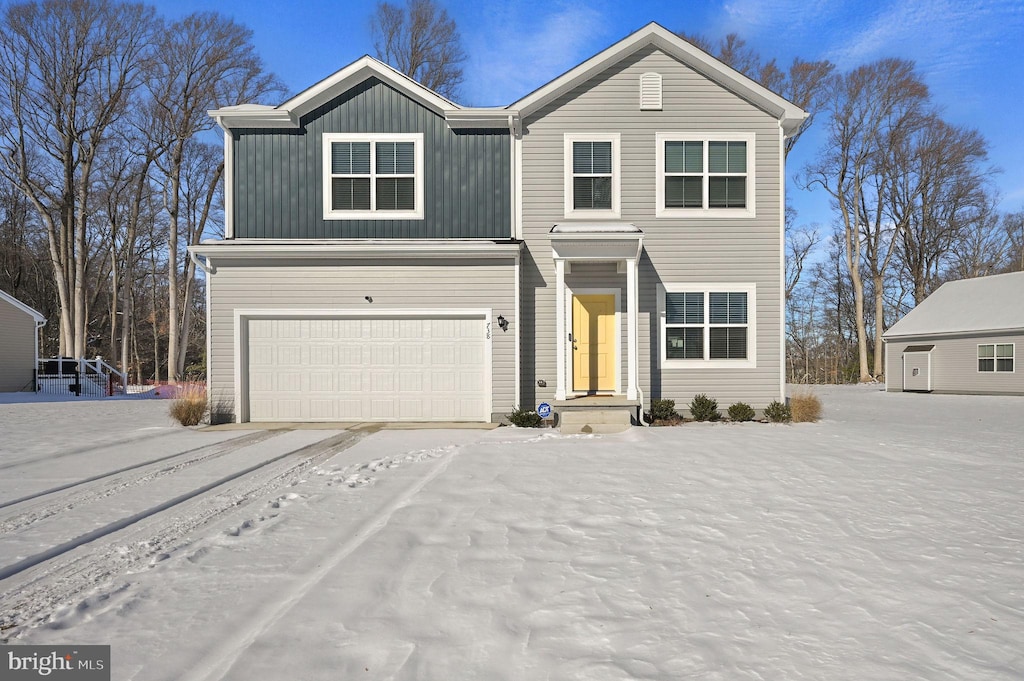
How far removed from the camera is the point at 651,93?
10.6 meters

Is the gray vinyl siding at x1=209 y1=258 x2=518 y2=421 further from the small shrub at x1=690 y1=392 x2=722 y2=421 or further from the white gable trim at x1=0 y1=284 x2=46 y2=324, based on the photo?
the white gable trim at x1=0 y1=284 x2=46 y2=324

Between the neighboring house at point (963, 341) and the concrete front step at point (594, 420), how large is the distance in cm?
1778

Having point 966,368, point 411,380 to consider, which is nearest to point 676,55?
point 411,380

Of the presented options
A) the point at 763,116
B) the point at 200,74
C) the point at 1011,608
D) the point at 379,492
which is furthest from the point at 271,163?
the point at 200,74

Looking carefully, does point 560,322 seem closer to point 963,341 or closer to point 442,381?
point 442,381

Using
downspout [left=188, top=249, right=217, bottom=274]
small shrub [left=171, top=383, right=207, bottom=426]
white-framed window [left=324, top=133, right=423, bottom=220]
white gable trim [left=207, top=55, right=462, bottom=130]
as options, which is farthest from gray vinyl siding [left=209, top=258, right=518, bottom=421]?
white gable trim [left=207, top=55, right=462, bottom=130]

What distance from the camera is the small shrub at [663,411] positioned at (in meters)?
10.1

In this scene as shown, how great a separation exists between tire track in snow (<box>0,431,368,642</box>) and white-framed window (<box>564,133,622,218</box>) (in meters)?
7.21

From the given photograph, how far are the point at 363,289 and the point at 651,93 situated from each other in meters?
6.75

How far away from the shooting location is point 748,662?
7.94ft

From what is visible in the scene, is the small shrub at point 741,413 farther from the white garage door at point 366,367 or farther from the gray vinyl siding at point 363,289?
the white garage door at point 366,367

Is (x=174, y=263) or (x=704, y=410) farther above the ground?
(x=174, y=263)

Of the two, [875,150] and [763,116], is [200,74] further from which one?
[875,150]

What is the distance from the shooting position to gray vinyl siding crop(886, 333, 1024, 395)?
18609 millimetres
